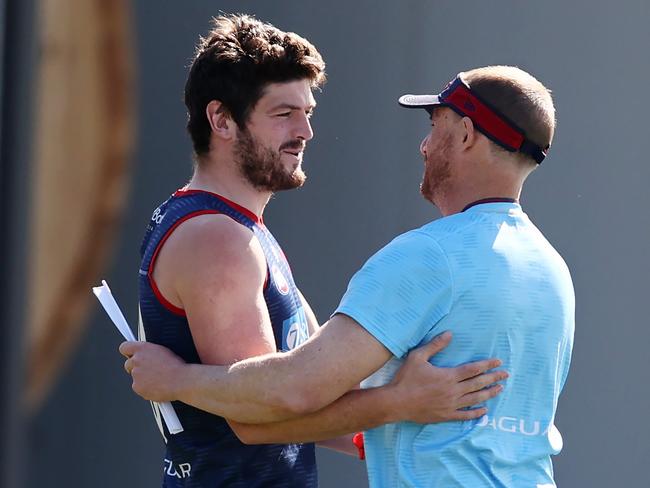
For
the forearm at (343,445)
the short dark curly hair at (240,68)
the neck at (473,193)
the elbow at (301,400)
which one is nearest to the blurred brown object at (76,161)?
the short dark curly hair at (240,68)

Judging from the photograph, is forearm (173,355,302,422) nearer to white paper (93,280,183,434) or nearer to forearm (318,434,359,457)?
white paper (93,280,183,434)

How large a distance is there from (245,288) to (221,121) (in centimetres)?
52

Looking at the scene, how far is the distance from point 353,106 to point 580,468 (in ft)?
5.89

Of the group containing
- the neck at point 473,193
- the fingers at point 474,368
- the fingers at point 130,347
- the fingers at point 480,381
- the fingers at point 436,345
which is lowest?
the fingers at point 480,381

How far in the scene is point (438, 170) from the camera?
8.50ft

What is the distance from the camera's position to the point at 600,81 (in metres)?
4.79

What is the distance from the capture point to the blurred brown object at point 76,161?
12.4ft

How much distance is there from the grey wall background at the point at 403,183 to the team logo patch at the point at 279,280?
1.44 meters

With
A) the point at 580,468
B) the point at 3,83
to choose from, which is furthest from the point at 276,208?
the point at 3,83

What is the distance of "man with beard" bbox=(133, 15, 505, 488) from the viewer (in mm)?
2398

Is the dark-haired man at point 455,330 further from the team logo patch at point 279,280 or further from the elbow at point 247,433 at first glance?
the team logo patch at point 279,280

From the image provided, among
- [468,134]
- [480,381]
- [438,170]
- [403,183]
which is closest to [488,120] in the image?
[468,134]

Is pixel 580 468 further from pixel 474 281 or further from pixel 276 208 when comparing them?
pixel 474 281

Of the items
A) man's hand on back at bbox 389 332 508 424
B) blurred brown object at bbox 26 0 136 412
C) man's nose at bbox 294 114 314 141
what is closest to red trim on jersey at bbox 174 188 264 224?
man's nose at bbox 294 114 314 141
